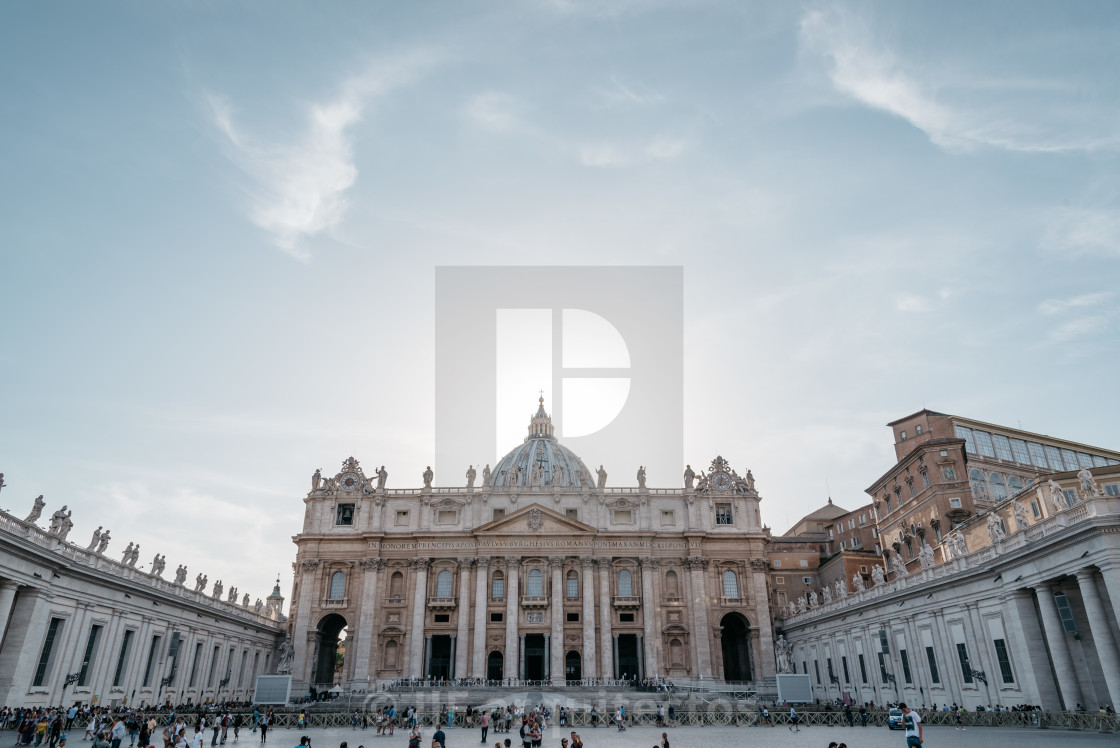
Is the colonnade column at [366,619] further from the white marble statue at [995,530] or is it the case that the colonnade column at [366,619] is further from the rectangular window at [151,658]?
the white marble statue at [995,530]

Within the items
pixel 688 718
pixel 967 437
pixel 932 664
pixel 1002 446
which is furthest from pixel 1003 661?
pixel 1002 446

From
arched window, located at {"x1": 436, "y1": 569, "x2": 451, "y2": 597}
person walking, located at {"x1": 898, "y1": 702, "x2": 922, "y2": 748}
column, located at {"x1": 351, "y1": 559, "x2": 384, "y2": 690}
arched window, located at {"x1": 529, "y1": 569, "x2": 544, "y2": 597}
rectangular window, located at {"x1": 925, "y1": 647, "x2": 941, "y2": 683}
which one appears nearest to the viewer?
person walking, located at {"x1": 898, "y1": 702, "x2": 922, "y2": 748}

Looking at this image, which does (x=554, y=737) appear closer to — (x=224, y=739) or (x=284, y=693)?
(x=224, y=739)

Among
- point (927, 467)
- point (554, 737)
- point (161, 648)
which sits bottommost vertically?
point (554, 737)

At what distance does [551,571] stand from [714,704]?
21175 mm

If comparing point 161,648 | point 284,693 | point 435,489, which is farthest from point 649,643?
point 161,648

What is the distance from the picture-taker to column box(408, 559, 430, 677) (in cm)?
6050

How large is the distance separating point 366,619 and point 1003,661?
47777 millimetres

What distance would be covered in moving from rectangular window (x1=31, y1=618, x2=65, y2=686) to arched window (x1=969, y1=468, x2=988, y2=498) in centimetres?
5736

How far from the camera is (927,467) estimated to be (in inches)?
2170

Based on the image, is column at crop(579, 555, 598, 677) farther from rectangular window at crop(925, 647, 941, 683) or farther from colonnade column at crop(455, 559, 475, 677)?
rectangular window at crop(925, 647, 941, 683)

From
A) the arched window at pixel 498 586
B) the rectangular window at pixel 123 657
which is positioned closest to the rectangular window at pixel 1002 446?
the arched window at pixel 498 586

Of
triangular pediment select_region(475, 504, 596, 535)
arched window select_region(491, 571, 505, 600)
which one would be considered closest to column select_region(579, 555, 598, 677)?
triangular pediment select_region(475, 504, 596, 535)

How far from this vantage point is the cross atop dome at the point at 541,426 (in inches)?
4232
